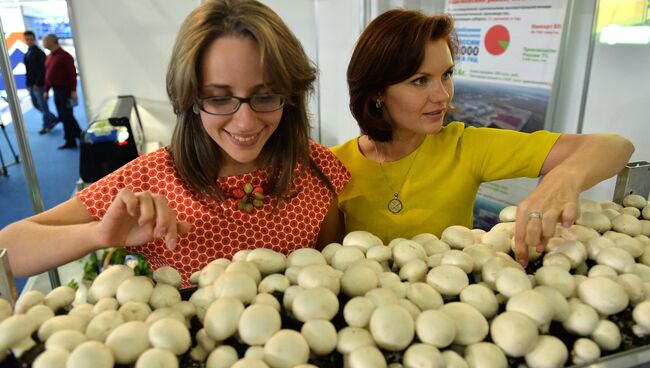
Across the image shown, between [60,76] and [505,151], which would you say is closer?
[505,151]

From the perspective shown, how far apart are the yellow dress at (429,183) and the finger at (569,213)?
562mm

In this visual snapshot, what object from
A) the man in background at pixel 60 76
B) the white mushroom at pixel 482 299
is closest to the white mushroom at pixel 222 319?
the white mushroom at pixel 482 299

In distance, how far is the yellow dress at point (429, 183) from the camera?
1462 mm

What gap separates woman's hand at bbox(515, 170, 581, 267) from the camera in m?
0.85

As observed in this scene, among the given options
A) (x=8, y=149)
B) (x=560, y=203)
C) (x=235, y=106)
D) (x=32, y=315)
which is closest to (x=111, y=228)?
(x=32, y=315)

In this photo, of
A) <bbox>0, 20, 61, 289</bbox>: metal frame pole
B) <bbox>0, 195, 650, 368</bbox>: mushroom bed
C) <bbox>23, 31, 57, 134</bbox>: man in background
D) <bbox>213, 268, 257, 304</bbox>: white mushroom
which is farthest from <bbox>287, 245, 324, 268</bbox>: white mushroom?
<bbox>23, 31, 57, 134</bbox>: man in background

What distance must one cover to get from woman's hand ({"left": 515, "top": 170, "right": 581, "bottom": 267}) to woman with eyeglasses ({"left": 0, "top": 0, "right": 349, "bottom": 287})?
52 centimetres

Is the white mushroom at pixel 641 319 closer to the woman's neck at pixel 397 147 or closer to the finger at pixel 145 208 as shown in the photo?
the finger at pixel 145 208

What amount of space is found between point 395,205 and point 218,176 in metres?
0.56

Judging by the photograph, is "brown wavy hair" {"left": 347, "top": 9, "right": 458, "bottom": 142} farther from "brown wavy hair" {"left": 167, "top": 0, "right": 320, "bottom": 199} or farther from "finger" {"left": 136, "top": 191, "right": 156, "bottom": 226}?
"finger" {"left": 136, "top": 191, "right": 156, "bottom": 226}

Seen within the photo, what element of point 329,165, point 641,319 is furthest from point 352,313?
point 329,165

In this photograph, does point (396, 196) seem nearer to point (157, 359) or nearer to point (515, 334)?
point (515, 334)

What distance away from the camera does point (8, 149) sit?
5949 millimetres

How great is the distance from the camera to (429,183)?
150cm
